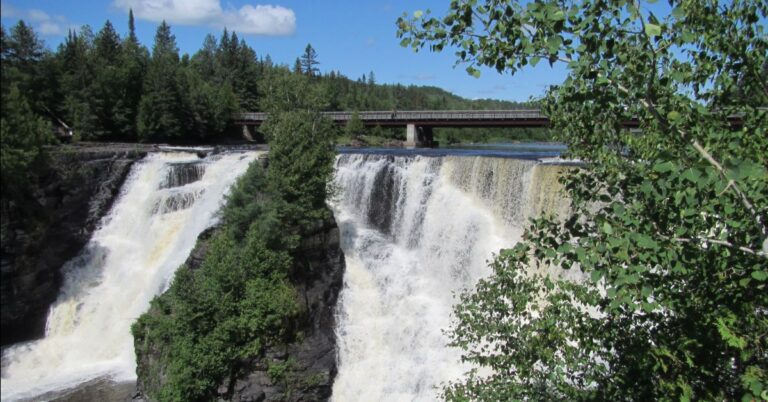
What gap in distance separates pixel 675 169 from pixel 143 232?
22.1 metres

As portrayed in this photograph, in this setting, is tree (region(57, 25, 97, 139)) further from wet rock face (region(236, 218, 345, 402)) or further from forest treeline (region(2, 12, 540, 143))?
wet rock face (region(236, 218, 345, 402))

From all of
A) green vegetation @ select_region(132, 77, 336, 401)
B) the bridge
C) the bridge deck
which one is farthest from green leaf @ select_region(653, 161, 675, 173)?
the bridge

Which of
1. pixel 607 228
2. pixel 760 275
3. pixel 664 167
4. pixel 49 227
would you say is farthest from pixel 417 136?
pixel 664 167

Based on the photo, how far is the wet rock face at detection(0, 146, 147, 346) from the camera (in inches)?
728

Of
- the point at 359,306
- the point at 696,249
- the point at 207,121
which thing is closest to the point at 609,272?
the point at 696,249

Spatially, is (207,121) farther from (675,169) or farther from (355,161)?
(675,169)

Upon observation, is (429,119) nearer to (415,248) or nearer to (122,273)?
(415,248)

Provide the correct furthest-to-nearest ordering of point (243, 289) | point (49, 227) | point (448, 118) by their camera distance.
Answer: point (448, 118)
point (49, 227)
point (243, 289)

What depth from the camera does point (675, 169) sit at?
2.64m

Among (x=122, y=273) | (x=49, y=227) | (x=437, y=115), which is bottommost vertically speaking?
(x=122, y=273)

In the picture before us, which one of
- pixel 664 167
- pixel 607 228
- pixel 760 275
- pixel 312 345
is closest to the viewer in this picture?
pixel 664 167

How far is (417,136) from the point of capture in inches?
1892

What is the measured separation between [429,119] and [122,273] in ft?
97.7

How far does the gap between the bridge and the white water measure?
1329 cm
